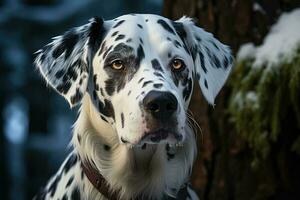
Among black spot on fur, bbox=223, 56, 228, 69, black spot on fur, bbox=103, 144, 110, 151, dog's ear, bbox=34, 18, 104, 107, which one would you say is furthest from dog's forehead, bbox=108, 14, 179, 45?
black spot on fur, bbox=103, 144, 110, 151

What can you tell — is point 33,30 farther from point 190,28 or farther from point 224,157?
point 190,28

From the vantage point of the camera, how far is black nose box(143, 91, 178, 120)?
12.7ft

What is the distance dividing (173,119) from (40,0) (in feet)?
37.2

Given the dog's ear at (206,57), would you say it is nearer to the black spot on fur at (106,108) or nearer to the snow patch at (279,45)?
the black spot on fur at (106,108)

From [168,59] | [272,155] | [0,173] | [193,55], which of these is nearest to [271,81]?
[272,155]

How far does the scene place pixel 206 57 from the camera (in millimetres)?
4566

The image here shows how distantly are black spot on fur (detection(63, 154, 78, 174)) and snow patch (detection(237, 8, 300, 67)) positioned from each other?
1446mm

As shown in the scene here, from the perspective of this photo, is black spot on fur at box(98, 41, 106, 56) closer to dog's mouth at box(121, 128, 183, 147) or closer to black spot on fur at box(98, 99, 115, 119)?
black spot on fur at box(98, 99, 115, 119)

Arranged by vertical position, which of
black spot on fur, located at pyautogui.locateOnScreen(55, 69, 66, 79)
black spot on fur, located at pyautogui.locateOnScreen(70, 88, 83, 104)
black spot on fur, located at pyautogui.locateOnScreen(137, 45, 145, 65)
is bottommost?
black spot on fur, located at pyautogui.locateOnScreen(70, 88, 83, 104)

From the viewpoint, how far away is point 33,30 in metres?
14.3

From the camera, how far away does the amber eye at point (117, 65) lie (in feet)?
13.8

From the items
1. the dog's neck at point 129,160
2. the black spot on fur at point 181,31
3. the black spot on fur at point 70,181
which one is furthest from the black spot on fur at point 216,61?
the black spot on fur at point 70,181

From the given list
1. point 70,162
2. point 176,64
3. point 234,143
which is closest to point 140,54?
point 176,64

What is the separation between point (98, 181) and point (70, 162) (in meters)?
0.38
